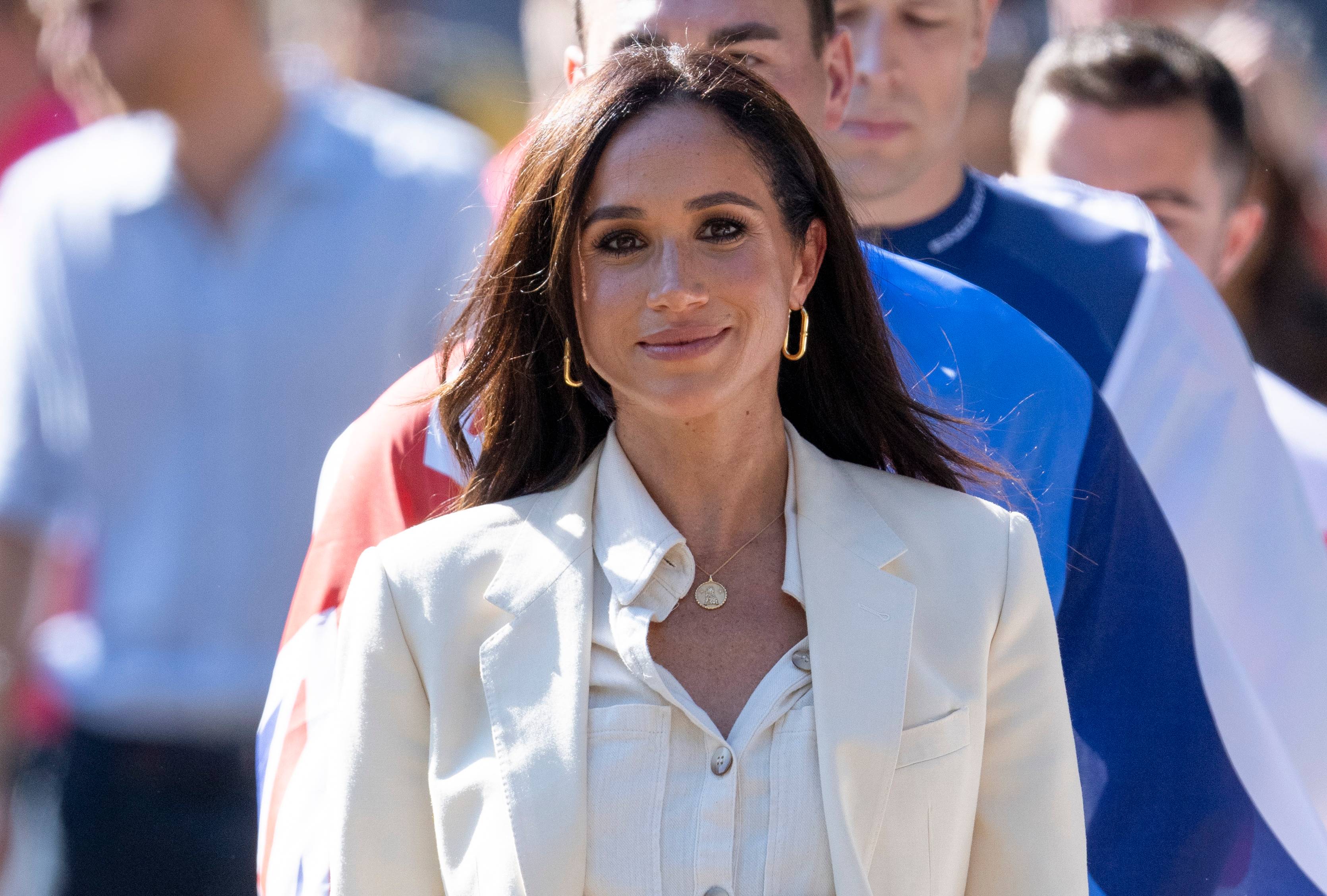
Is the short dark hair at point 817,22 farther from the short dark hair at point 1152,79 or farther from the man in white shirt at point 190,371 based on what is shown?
the short dark hair at point 1152,79

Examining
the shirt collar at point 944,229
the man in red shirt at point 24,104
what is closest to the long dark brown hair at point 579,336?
the shirt collar at point 944,229

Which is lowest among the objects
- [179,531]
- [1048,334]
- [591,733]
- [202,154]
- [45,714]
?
[45,714]

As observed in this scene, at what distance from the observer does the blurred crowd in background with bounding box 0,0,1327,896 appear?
378 cm

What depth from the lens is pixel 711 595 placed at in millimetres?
2135

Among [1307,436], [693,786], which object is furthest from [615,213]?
[1307,436]

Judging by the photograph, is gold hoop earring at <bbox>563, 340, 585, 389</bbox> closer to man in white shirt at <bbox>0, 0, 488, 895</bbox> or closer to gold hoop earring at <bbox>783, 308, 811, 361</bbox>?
gold hoop earring at <bbox>783, 308, 811, 361</bbox>

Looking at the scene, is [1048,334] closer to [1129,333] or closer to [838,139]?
[1129,333]

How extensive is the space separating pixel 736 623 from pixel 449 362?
64 cm

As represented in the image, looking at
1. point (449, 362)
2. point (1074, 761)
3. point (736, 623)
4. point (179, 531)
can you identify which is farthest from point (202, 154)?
point (1074, 761)

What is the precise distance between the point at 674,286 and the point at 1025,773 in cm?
68

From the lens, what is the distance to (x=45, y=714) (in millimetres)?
3762

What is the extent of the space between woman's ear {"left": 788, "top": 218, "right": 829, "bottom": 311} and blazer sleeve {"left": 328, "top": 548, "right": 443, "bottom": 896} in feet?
2.04

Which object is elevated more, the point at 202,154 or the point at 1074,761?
the point at 202,154

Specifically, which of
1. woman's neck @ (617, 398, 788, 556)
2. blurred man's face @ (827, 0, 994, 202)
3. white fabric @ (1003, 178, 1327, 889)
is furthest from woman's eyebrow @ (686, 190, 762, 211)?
blurred man's face @ (827, 0, 994, 202)
